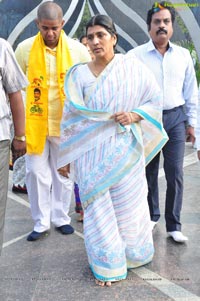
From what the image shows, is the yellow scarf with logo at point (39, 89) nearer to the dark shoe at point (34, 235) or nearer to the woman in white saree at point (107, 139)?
the woman in white saree at point (107, 139)

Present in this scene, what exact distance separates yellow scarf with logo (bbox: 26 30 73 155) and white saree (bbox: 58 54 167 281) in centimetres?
54

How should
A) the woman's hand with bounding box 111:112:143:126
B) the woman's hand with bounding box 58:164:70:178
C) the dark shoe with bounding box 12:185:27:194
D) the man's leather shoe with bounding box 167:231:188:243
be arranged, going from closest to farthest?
the woman's hand with bounding box 111:112:143:126 < the woman's hand with bounding box 58:164:70:178 < the man's leather shoe with bounding box 167:231:188:243 < the dark shoe with bounding box 12:185:27:194

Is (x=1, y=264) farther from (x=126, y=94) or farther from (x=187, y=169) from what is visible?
(x=187, y=169)

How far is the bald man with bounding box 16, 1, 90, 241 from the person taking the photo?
12.6 ft

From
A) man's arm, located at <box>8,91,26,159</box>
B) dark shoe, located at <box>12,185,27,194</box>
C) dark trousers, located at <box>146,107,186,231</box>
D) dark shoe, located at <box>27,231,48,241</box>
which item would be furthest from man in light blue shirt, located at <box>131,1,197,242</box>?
dark shoe, located at <box>12,185,27,194</box>

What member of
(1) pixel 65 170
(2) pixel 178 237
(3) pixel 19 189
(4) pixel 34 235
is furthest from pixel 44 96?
(3) pixel 19 189

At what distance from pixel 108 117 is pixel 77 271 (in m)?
1.10

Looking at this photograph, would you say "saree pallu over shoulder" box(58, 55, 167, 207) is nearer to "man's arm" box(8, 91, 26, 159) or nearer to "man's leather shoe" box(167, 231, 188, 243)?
"man's arm" box(8, 91, 26, 159)

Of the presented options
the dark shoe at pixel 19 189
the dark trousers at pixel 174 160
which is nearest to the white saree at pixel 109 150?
the dark trousers at pixel 174 160

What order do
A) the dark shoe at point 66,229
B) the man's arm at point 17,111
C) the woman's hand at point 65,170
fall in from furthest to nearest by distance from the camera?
Answer: the dark shoe at point 66,229, the woman's hand at point 65,170, the man's arm at point 17,111

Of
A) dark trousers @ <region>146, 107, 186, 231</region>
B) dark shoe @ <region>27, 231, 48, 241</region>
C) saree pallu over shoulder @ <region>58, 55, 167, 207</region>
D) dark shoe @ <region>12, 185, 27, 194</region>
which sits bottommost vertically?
dark shoe @ <region>12, 185, 27, 194</region>

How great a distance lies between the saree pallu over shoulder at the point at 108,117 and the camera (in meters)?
3.22

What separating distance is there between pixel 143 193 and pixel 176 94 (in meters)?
0.94

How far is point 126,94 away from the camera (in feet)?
10.7
